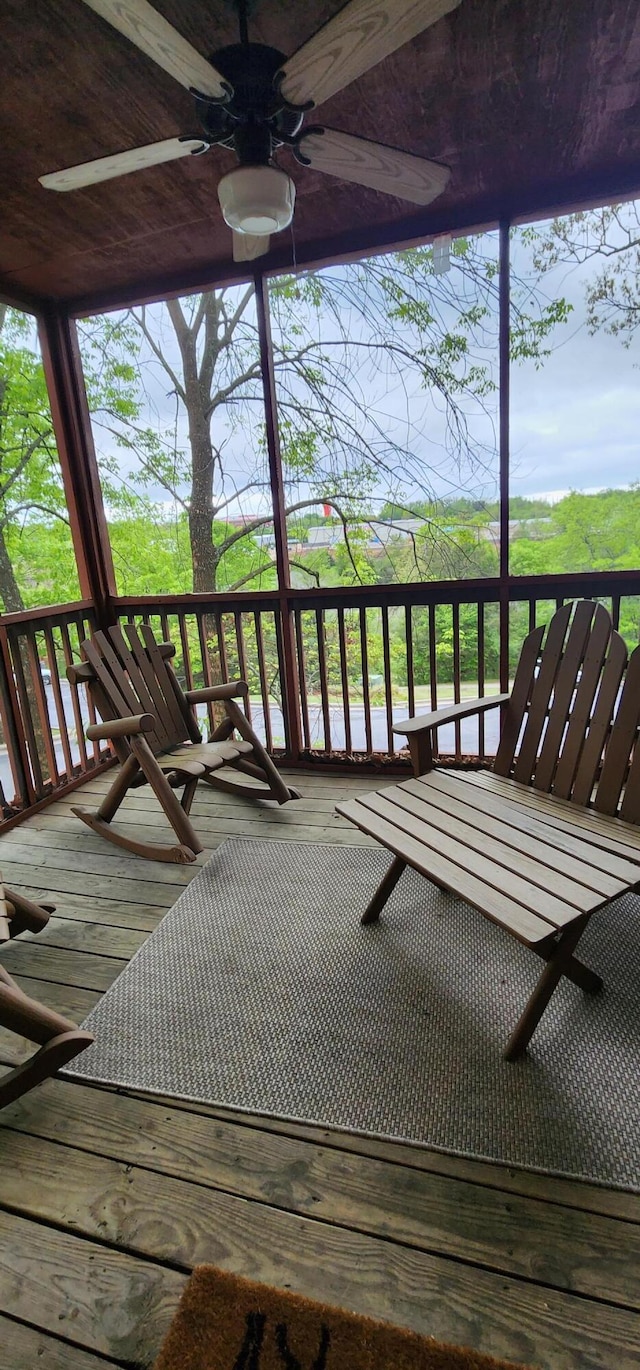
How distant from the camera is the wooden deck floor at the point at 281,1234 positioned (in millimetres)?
979

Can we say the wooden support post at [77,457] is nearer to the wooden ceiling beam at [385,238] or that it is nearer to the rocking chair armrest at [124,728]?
the wooden ceiling beam at [385,238]

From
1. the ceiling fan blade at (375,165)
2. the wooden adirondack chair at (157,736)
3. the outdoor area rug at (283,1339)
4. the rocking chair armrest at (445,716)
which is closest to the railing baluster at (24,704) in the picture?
the wooden adirondack chair at (157,736)

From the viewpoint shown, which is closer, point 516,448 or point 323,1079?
point 323,1079

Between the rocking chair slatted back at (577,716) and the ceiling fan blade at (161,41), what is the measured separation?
175 centimetres

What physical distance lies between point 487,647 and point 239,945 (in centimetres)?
206

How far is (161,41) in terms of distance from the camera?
136 centimetres

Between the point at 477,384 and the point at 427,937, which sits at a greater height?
the point at 477,384

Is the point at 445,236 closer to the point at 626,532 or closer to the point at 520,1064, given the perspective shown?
the point at 626,532

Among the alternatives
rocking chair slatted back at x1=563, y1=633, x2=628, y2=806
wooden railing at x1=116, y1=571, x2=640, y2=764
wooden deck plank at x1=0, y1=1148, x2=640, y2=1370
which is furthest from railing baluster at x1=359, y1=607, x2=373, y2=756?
wooden deck plank at x1=0, y1=1148, x2=640, y2=1370

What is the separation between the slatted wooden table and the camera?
4.51 feet

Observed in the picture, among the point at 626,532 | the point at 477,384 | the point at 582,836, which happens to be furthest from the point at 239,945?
the point at 477,384

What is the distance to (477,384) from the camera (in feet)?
12.5

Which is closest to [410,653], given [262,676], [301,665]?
[301,665]

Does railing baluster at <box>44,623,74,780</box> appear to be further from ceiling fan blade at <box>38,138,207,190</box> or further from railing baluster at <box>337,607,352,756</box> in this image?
ceiling fan blade at <box>38,138,207,190</box>
